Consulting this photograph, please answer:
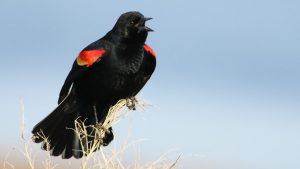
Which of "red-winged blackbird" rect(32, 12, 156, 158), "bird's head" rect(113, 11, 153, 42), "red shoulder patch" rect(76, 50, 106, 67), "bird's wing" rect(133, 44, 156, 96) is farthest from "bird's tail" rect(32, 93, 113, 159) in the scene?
"bird's head" rect(113, 11, 153, 42)

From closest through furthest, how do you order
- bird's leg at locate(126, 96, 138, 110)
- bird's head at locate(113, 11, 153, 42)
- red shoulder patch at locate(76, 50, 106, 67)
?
bird's leg at locate(126, 96, 138, 110)
red shoulder patch at locate(76, 50, 106, 67)
bird's head at locate(113, 11, 153, 42)

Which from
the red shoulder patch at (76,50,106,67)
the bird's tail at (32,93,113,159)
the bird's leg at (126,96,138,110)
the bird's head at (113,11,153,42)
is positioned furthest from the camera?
the bird's tail at (32,93,113,159)

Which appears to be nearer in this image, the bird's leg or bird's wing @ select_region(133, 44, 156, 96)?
the bird's leg

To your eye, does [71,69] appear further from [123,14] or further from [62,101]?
[123,14]

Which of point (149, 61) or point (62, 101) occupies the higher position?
point (149, 61)

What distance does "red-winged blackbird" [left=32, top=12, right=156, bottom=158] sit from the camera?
5.84m

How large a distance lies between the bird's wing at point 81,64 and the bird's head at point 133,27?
32cm

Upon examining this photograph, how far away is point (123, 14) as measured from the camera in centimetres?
614

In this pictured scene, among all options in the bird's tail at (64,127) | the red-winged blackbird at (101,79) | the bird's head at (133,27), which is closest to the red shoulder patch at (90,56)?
the red-winged blackbird at (101,79)

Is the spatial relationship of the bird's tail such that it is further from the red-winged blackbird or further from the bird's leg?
the bird's leg

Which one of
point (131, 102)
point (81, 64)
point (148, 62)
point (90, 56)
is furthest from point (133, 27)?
point (131, 102)

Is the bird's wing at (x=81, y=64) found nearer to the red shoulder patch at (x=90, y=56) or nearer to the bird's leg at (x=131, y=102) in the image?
the red shoulder patch at (x=90, y=56)

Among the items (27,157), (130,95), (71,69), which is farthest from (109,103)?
(27,157)

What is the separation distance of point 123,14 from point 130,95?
88 cm
